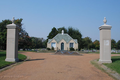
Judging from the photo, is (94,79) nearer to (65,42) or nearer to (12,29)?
(12,29)

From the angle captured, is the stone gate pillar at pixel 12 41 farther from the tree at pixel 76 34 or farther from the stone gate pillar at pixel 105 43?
the tree at pixel 76 34

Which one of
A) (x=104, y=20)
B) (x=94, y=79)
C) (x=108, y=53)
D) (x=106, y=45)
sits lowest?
(x=94, y=79)

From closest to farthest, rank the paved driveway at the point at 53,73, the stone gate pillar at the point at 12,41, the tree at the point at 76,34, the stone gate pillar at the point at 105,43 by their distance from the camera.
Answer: the paved driveway at the point at 53,73 < the stone gate pillar at the point at 105,43 < the stone gate pillar at the point at 12,41 < the tree at the point at 76,34

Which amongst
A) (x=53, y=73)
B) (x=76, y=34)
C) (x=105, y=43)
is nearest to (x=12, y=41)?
(x=53, y=73)

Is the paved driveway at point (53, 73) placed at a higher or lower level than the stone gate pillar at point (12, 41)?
lower

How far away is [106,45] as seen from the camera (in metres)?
12.4

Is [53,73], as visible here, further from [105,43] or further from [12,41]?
[12,41]

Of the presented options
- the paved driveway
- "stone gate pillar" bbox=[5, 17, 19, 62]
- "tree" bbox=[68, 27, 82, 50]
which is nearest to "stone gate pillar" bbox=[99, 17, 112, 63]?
the paved driveway

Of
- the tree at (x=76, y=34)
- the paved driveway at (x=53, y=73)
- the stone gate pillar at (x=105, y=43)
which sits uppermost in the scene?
the tree at (x=76, y=34)

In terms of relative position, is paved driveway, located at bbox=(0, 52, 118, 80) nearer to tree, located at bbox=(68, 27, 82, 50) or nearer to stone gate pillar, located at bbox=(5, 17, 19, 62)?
stone gate pillar, located at bbox=(5, 17, 19, 62)

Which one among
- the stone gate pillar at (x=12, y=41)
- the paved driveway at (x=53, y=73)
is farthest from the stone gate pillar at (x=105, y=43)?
the stone gate pillar at (x=12, y=41)

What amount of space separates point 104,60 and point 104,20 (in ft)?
13.1

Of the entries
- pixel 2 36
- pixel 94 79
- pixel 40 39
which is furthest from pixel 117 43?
pixel 94 79

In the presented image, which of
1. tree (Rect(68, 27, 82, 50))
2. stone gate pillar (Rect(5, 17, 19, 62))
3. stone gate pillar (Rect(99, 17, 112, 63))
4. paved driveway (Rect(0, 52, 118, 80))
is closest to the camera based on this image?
paved driveway (Rect(0, 52, 118, 80))
